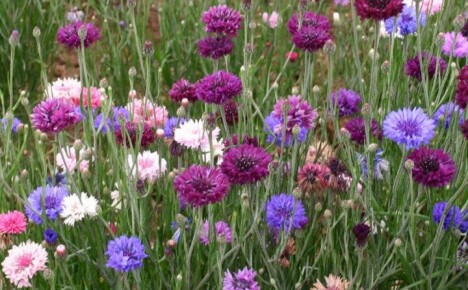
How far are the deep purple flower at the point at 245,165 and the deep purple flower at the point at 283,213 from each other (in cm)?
22

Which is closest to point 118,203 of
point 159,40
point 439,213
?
point 439,213

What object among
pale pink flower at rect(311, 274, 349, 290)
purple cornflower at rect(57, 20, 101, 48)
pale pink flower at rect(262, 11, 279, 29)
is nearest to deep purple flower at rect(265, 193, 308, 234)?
pale pink flower at rect(311, 274, 349, 290)

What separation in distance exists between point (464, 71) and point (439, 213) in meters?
0.34

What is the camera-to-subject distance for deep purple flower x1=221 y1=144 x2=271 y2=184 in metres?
1.61

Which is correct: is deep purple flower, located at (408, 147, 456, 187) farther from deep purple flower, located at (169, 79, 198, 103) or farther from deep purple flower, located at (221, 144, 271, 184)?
deep purple flower, located at (169, 79, 198, 103)

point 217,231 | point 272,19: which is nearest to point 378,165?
point 217,231

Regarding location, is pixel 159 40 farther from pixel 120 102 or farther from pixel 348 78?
pixel 348 78

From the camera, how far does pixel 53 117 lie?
1823 mm

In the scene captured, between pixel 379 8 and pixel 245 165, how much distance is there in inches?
20.0

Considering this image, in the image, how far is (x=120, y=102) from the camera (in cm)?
324

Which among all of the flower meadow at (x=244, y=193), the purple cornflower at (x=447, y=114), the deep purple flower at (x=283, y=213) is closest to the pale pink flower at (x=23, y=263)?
the flower meadow at (x=244, y=193)

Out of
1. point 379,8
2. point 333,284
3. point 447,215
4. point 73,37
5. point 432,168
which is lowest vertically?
point 333,284

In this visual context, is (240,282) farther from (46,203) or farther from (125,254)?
(46,203)

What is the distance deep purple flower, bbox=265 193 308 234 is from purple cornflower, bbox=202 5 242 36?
0.48 meters
